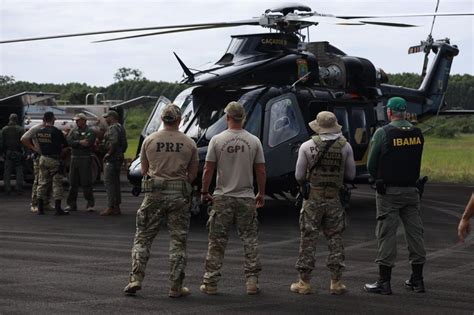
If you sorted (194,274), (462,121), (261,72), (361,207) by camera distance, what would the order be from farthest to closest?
1. (462,121)
2. (361,207)
3. (261,72)
4. (194,274)

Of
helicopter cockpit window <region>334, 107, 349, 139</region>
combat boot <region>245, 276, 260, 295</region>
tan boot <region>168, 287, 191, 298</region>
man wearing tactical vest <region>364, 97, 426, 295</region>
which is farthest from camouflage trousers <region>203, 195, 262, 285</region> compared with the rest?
helicopter cockpit window <region>334, 107, 349, 139</region>

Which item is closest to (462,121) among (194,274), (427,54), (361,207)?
(427,54)

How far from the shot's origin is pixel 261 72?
12.2 meters

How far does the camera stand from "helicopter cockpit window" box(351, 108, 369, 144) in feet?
43.5

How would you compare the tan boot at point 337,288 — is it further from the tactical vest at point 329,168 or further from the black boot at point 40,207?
the black boot at point 40,207

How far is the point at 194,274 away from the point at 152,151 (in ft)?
5.01

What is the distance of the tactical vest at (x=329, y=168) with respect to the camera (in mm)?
6863

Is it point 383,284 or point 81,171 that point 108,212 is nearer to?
point 81,171

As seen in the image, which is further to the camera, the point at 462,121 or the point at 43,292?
the point at 462,121

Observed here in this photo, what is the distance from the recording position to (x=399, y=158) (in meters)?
6.86

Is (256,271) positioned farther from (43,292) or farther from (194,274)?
(43,292)

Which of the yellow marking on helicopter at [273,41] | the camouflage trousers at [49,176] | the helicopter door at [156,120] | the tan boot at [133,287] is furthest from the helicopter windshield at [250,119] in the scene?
the tan boot at [133,287]

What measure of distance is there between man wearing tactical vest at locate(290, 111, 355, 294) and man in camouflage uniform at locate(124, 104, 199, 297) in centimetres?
105

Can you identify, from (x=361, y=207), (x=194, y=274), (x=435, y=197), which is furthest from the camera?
(x=435, y=197)
